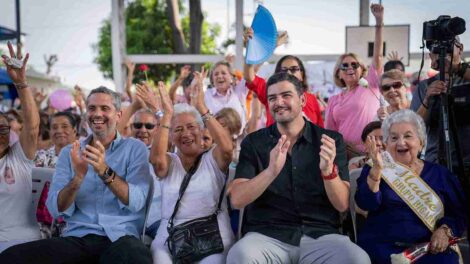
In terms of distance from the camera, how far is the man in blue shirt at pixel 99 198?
3705mm

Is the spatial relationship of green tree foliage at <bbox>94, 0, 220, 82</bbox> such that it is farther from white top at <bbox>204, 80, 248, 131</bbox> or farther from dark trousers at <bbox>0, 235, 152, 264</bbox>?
dark trousers at <bbox>0, 235, 152, 264</bbox>

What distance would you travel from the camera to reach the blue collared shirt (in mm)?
3961

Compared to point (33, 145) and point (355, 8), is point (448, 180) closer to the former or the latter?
point (33, 145)

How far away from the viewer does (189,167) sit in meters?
4.10

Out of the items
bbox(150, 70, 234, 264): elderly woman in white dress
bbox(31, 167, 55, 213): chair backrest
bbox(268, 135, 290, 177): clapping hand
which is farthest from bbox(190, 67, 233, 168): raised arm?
bbox(31, 167, 55, 213): chair backrest

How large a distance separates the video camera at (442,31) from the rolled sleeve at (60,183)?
2504 millimetres

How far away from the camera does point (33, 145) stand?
4141 mm

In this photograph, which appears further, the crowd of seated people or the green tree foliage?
the green tree foliage

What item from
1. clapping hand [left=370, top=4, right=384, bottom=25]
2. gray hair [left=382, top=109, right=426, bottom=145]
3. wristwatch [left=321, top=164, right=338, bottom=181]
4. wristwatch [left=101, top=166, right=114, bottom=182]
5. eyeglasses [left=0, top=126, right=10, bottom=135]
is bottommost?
wristwatch [left=101, top=166, right=114, bottom=182]

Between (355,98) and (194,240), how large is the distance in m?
2.17

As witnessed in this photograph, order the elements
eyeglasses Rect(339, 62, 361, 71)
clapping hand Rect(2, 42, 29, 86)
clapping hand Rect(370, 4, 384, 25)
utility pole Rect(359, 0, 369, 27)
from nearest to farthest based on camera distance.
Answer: clapping hand Rect(2, 42, 29, 86) → clapping hand Rect(370, 4, 384, 25) → eyeglasses Rect(339, 62, 361, 71) → utility pole Rect(359, 0, 369, 27)

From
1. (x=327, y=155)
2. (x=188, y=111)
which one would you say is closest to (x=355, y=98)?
(x=188, y=111)

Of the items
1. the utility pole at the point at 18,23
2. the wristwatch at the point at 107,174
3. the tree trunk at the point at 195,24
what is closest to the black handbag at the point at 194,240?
the wristwatch at the point at 107,174

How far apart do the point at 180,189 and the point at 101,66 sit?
3016 cm
